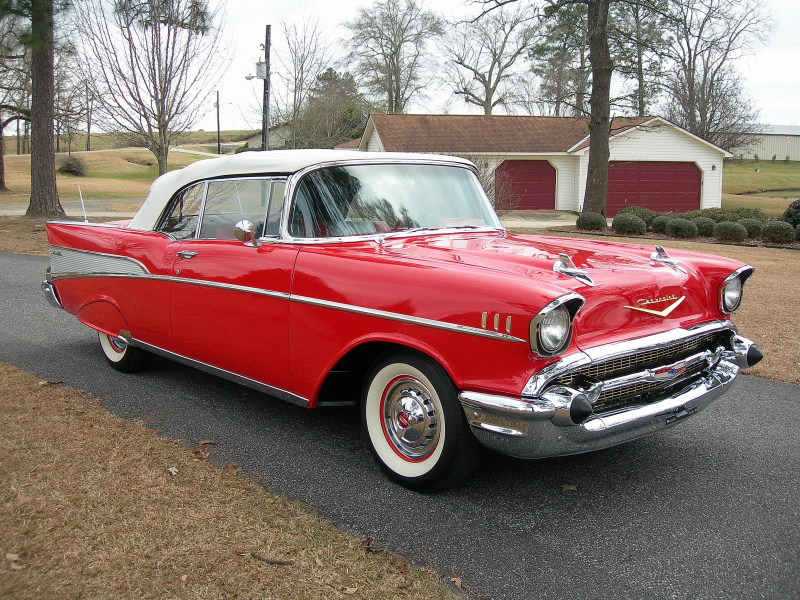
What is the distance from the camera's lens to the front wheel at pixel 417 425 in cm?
290

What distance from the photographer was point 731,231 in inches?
588

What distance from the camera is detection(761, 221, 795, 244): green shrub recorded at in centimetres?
1445

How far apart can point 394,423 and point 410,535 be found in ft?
1.97

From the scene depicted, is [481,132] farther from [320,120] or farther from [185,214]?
[185,214]

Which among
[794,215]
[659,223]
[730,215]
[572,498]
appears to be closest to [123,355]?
[572,498]

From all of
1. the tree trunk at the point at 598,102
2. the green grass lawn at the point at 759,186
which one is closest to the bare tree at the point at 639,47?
the tree trunk at the point at 598,102

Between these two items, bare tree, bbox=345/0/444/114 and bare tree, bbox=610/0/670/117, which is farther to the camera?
bare tree, bbox=345/0/444/114

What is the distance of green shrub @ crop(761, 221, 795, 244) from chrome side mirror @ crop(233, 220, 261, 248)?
14118mm

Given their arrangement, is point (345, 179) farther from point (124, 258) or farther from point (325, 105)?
point (325, 105)

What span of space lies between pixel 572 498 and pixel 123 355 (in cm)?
349

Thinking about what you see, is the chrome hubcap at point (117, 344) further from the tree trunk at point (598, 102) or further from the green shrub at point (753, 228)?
the tree trunk at point (598, 102)

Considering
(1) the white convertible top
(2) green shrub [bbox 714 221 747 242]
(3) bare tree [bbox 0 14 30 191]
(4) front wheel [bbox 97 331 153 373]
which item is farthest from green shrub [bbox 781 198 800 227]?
(3) bare tree [bbox 0 14 30 191]

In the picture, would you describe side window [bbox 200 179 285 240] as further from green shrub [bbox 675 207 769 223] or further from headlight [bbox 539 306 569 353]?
green shrub [bbox 675 207 769 223]

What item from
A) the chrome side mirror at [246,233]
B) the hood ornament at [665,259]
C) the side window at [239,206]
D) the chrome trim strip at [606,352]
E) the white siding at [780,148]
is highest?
the white siding at [780,148]
